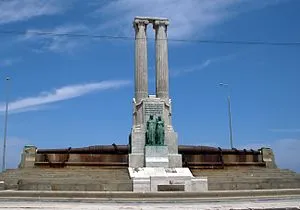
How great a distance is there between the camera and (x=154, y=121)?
111 feet

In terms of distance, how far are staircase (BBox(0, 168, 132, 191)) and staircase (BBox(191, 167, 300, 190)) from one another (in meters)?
6.04

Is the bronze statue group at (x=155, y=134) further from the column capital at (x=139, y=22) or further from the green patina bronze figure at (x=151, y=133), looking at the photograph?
the column capital at (x=139, y=22)

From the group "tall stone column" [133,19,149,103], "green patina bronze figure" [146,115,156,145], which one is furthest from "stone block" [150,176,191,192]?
"tall stone column" [133,19,149,103]

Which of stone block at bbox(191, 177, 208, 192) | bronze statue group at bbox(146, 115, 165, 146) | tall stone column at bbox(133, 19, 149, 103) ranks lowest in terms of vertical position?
stone block at bbox(191, 177, 208, 192)

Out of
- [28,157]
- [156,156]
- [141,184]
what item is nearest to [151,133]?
[156,156]

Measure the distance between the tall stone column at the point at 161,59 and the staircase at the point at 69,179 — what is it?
819 centimetres

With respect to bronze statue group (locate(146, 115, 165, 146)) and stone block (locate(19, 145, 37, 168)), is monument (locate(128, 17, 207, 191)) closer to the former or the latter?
bronze statue group (locate(146, 115, 165, 146))

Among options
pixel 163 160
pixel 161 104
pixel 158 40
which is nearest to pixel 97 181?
pixel 163 160

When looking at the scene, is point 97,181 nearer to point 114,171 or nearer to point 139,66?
point 114,171

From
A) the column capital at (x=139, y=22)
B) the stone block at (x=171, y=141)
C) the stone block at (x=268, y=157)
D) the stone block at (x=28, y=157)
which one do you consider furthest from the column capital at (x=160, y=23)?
the stone block at (x=28, y=157)

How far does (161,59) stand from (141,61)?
1875 millimetres

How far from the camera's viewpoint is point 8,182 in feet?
85.1

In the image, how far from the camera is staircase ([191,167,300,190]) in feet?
87.2

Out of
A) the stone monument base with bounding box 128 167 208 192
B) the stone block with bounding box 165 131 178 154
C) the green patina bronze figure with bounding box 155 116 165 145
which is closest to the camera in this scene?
the stone monument base with bounding box 128 167 208 192
